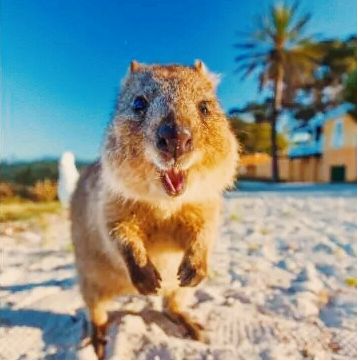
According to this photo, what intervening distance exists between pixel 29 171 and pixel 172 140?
2.20ft

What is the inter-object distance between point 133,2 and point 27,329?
2.97 ft

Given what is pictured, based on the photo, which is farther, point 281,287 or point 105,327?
point 281,287

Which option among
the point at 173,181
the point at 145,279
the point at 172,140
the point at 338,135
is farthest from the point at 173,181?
the point at 338,135

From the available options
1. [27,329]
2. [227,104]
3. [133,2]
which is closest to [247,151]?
[227,104]

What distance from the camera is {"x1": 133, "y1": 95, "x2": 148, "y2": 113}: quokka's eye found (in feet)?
3.85

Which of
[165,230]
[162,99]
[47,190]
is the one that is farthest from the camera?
[47,190]

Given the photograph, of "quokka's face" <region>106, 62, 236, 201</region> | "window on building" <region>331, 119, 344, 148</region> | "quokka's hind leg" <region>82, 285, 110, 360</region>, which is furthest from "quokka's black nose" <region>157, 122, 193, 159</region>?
"window on building" <region>331, 119, 344, 148</region>

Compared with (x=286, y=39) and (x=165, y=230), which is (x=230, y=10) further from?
(x=165, y=230)

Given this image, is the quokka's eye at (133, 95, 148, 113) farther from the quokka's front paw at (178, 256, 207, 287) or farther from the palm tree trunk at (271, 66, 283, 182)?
the palm tree trunk at (271, 66, 283, 182)

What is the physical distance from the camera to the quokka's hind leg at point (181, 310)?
1.50m

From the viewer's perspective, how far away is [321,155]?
242 centimetres

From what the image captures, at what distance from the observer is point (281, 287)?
70.4 inches

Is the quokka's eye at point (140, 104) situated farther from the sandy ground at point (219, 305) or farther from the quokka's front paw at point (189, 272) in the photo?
the sandy ground at point (219, 305)

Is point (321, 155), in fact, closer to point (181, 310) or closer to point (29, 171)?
point (181, 310)
